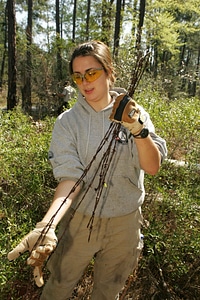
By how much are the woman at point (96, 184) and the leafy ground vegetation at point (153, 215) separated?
22.6 inches

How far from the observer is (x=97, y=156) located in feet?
6.25

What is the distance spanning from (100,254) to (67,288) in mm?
318

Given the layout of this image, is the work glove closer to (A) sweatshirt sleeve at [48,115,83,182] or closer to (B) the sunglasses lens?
(A) sweatshirt sleeve at [48,115,83,182]

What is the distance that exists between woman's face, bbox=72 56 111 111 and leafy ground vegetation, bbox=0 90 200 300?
51.7 inches

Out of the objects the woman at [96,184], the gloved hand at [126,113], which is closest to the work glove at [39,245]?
the woman at [96,184]

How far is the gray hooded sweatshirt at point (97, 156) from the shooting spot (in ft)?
6.20

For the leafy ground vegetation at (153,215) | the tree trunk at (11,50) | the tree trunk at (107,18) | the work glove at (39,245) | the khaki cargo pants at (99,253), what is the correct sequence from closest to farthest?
the work glove at (39,245)
the khaki cargo pants at (99,253)
the leafy ground vegetation at (153,215)
the tree trunk at (11,50)
the tree trunk at (107,18)

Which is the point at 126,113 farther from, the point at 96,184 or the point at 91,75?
the point at 96,184

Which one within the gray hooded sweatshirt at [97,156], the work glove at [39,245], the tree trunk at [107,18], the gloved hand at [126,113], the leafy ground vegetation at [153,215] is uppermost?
the tree trunk at [107,18]

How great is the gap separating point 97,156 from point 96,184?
0.57 feet

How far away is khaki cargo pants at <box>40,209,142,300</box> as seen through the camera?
203 centimetres

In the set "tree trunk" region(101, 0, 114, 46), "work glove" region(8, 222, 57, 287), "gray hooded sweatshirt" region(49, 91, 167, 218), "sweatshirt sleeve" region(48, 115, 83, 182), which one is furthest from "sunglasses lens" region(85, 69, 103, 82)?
"tree trunk" region(101, 0, 114, 46)

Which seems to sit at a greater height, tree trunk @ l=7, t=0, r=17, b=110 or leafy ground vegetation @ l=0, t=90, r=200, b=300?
tree trunk @ l=7, t=0, r=17, b=110

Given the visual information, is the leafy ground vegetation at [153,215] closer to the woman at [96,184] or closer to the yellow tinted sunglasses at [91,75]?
the woman at [96,184]
